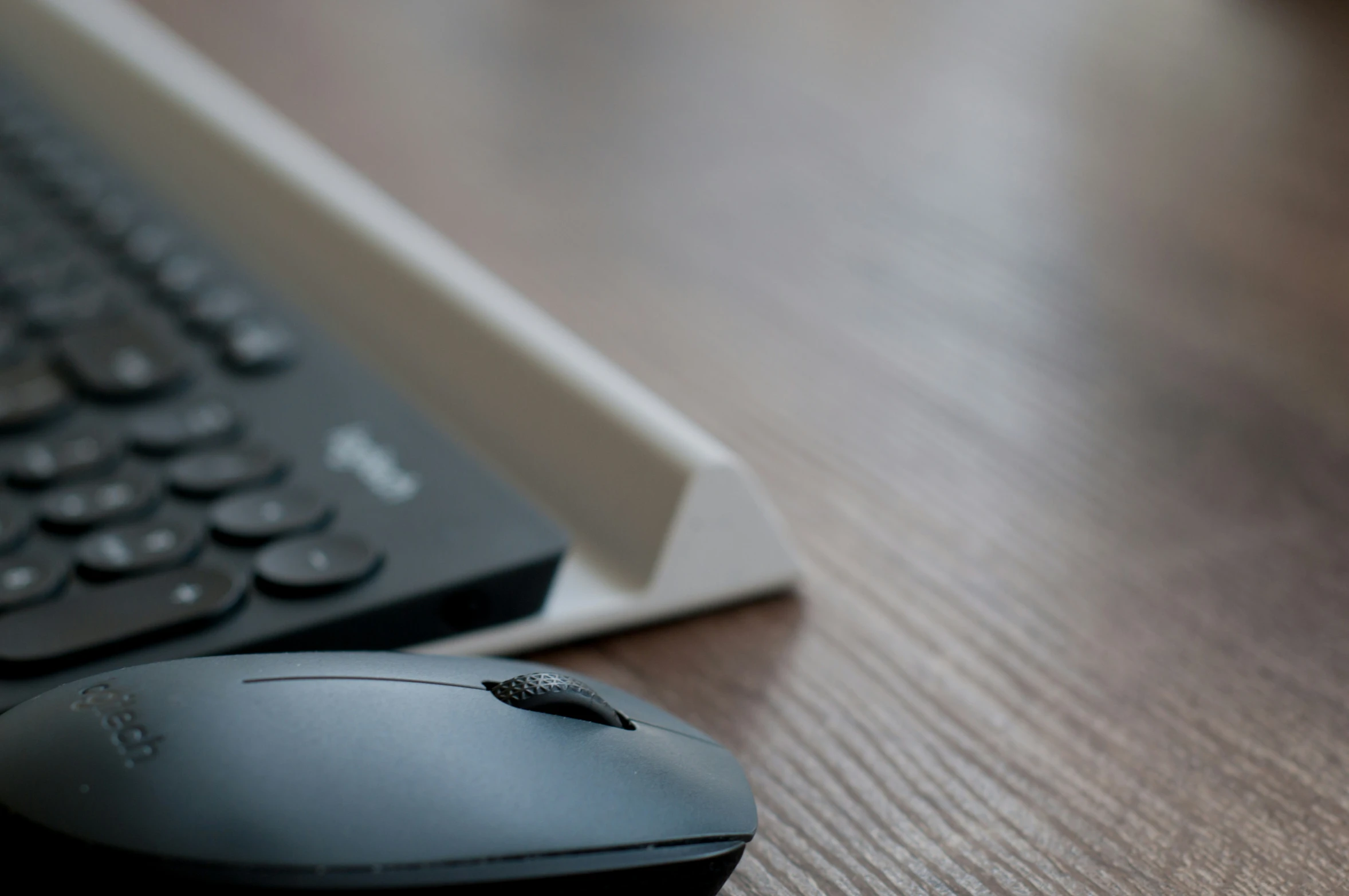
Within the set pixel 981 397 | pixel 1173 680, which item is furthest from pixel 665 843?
pixel 981 397

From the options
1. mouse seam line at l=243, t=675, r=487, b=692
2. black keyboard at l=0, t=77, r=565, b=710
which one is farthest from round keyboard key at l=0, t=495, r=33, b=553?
mouse seam line at l=243, t=675, r=487, b=692

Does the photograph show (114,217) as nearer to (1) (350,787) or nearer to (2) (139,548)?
(2) (139,548)

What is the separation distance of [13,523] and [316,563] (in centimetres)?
7

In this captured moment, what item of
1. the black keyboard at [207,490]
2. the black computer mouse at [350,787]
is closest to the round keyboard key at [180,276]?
the black keyboard at [207,490]

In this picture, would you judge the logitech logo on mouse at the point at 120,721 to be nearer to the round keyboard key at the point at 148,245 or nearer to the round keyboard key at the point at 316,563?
the round keyboard key at the point at 316,563

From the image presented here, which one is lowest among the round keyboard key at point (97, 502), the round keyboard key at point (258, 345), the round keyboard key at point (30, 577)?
the round keyboard key at point (30, 577)

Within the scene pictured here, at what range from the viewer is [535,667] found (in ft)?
0.77

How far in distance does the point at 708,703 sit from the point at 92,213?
29 cm

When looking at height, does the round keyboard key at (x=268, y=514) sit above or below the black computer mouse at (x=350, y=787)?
below

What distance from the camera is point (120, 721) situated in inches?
7.4

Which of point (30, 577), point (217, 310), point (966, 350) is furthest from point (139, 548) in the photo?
point (966, 350)

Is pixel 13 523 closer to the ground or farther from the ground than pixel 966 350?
closer to the ground

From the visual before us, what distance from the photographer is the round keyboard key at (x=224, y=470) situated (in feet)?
0.97

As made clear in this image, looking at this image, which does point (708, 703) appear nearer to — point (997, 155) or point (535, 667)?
point (535, 667)
